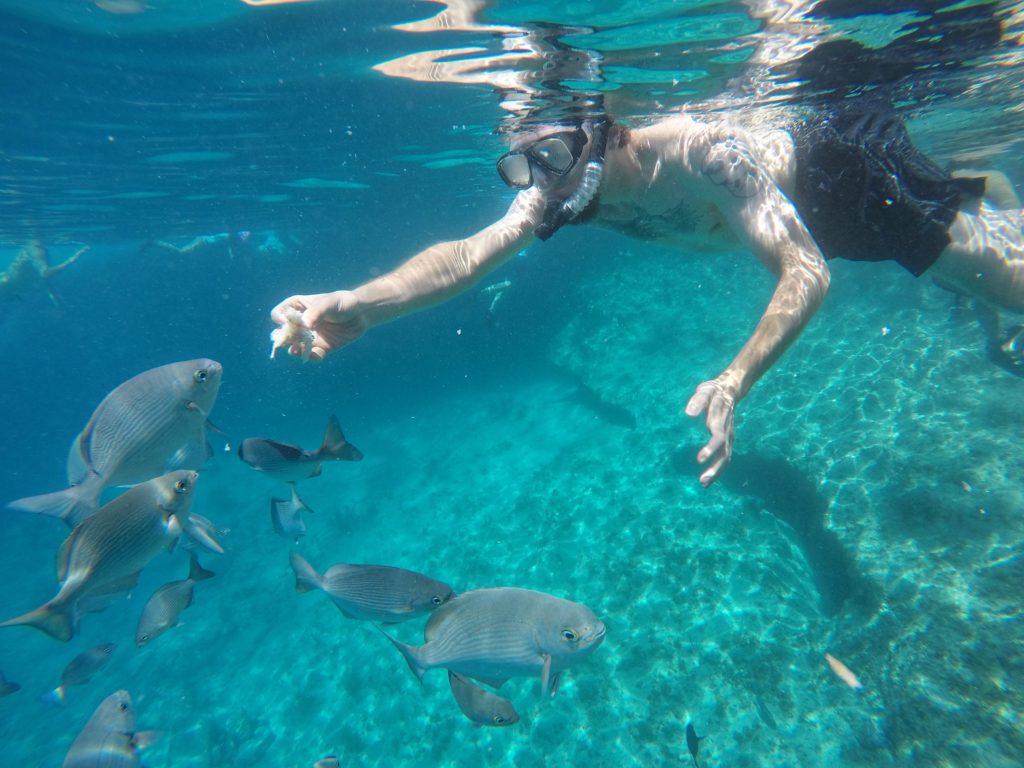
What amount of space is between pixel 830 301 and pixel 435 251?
38.6ft

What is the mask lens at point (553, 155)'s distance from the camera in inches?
122

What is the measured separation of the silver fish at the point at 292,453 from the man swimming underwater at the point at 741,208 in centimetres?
237

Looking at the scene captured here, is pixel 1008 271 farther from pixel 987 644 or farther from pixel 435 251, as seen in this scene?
pixel 435 251

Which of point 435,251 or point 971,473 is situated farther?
point 971,473

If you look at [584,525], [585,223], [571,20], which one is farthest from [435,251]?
[584,525]

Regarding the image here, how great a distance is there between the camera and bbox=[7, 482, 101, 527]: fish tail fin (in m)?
3.71

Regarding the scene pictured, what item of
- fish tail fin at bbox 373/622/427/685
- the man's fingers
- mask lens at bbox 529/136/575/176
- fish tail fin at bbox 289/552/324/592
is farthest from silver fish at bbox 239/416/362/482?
mask lens at bbox 529/136/575/176

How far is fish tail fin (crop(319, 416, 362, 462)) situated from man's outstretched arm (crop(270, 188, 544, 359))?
2.30m


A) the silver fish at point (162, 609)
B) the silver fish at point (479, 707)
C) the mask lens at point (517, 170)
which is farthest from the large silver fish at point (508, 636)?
the silver fish at point (162, 609)

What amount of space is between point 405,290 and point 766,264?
2211 mm

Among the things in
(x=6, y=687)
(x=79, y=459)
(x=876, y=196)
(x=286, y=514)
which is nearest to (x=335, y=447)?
(x=79, y=459)

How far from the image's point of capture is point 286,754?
7.71m

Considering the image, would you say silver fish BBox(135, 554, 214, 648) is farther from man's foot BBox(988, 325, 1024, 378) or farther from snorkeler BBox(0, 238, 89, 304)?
snorkeler BBox(0, 238, 89, 304)

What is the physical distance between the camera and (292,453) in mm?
4781
